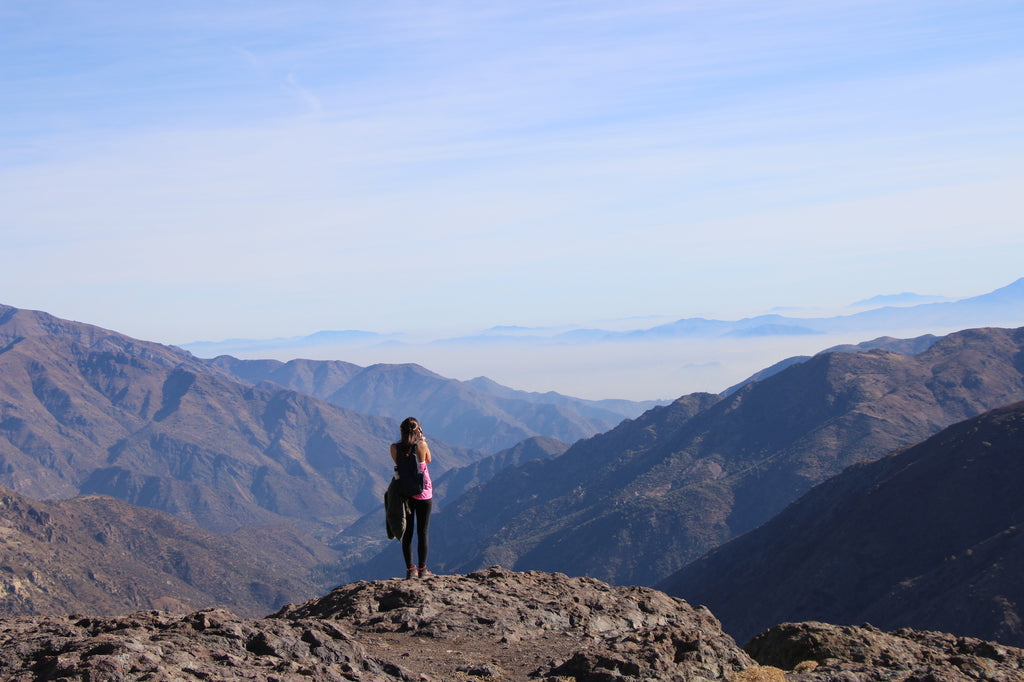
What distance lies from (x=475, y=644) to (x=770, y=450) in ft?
560

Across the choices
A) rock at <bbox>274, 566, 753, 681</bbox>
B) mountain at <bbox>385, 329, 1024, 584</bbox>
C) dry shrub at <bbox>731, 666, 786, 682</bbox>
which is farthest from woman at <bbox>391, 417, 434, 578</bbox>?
mountain at <bbox>385, 329, 1024, 584</bbox>

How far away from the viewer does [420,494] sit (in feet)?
57.1

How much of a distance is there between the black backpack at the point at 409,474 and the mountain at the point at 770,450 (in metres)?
133

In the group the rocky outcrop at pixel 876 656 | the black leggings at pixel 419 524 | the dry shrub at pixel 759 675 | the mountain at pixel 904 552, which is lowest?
the mountain at pixel 904 552

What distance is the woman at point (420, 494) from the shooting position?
1694 centimetres

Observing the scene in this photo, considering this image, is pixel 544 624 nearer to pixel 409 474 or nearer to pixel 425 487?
pixel 425 487

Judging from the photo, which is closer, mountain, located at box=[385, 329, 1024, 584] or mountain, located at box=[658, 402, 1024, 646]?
mountain, located at box=[658, 402, 1024, 646]

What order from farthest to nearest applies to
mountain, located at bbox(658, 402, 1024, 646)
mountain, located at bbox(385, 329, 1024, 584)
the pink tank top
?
mountain, located at bbox(385, 329, 1024, 584) < mountain, located at bbox(658, 402, 1024, 646) < the pink tank top

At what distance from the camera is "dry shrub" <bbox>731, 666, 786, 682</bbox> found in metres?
13.0

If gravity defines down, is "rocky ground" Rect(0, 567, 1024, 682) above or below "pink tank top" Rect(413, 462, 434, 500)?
below

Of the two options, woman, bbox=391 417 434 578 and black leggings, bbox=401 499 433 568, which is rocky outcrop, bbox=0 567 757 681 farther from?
woman, bbox=391 417 434 578

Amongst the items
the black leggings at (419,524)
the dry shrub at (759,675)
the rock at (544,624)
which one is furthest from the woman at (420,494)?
the dry shrub at (759,675)

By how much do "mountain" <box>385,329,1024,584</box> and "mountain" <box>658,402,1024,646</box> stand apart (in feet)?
136

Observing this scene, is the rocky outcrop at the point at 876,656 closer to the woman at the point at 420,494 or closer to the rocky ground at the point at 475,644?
the rocky ground at the point at 475,644
